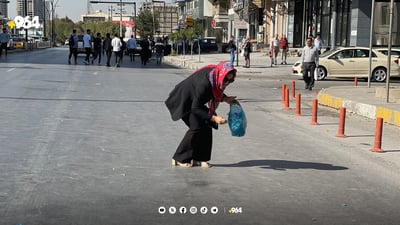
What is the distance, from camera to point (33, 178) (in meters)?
6.61

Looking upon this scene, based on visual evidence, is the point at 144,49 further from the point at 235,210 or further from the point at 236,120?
the point at 235,210

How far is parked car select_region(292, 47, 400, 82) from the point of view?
2469 cm

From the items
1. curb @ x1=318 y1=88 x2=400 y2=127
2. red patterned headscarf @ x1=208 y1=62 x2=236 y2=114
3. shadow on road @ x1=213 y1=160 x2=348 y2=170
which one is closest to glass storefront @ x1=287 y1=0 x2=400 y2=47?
curb @ x1=318 y1=88 x2=400 y2=127

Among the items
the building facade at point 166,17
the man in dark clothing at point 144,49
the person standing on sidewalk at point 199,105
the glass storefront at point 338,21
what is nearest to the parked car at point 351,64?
the glass storefront at point 338,21

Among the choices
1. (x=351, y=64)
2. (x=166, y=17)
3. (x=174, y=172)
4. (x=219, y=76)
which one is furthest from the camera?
(x=166, y=17)

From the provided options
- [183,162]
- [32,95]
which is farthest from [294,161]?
[32,95]

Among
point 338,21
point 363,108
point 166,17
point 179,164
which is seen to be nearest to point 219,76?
point 179,164

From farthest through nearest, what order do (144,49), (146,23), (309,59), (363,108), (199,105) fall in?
1. (146,23)
2. (144,49)
3. (309,59)
4. (363,108)
5. (199,105)

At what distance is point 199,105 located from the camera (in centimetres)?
687

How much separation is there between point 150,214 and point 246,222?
91 cm

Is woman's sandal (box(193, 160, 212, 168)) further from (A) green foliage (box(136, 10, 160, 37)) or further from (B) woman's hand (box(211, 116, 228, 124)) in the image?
(A) green foliage (box(136, 10, 160, 37))

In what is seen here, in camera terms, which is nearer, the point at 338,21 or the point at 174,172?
the point at 174,172

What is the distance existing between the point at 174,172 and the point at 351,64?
19291 mm

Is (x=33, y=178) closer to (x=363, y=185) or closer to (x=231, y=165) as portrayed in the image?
(x=231, y=165)
